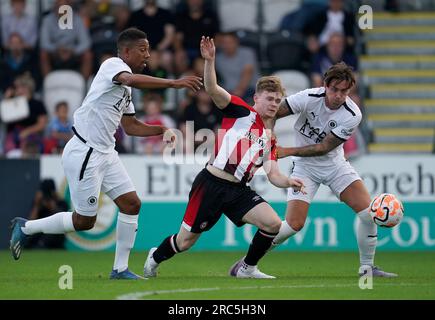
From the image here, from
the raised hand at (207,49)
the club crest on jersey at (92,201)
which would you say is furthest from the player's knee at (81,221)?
the raised hand at (207,49)

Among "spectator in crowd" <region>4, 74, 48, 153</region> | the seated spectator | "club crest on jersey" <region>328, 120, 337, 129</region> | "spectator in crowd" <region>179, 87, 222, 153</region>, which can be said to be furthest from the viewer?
"spectator in crowd" <region>4, 74, 48, 153</region>

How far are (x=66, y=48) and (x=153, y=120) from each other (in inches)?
90.6

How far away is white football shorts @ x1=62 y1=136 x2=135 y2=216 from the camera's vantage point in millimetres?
10508

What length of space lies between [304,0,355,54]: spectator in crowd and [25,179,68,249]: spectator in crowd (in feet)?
17.9

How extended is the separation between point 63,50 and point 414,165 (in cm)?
624

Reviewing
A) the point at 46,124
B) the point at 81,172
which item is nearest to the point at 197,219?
the point at 81,172

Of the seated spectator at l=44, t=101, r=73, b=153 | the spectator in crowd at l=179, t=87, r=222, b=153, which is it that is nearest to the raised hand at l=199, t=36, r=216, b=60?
the spectator in crowd at l=179, t=87, r=222, b=153

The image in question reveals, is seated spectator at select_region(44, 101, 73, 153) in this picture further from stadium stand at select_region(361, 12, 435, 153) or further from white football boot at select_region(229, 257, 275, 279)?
white football boot at select_region(229, 257, 275, 279)

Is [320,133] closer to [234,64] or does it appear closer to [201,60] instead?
[201,60]

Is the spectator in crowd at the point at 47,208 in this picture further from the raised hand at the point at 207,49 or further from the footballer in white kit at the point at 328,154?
the raised hand at the point at 207,49

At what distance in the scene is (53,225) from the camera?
35.1 ft

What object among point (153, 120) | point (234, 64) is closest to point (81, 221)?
point (153, 120)

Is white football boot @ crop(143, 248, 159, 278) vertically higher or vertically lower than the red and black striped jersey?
lower

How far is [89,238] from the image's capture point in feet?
52.7
